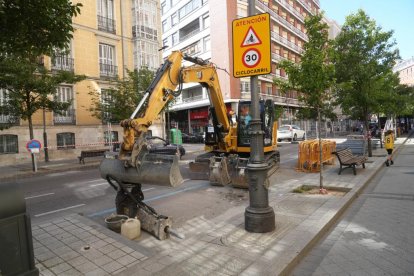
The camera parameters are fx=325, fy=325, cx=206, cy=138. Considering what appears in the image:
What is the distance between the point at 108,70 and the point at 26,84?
995 centimetres

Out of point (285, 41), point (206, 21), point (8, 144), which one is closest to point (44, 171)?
point (8, 144)

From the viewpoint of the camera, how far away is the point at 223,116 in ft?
35.5

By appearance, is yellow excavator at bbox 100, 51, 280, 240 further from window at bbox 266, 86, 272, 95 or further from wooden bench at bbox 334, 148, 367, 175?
window at bbox 266, 86, 272, 95

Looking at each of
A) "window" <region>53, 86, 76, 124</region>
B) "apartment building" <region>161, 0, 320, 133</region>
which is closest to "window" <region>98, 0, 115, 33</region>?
"window" <region>53, 86, 76, 124</region>

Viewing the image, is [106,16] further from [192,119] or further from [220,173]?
[192,119]

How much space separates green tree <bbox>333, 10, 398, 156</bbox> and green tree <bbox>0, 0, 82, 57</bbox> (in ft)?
43.0

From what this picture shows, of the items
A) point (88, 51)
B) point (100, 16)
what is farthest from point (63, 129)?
point (100, 16)

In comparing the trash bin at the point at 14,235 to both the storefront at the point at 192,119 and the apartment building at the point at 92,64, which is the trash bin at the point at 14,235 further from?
the storefront at the point at 192,119

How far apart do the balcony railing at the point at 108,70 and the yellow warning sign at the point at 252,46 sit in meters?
20.5

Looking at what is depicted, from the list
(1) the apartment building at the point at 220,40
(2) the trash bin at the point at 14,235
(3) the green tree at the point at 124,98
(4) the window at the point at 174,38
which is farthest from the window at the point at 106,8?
(2) the trash bin at the point at 14,235

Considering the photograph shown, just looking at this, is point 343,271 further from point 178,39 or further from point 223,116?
point 178,39

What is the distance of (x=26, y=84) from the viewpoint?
15109 millimetres

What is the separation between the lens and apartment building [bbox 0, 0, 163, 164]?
20.1 meters

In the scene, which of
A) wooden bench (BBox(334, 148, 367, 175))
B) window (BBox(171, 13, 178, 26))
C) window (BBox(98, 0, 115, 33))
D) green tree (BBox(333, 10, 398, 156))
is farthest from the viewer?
window (BBox(171, 13, 178, 26))
